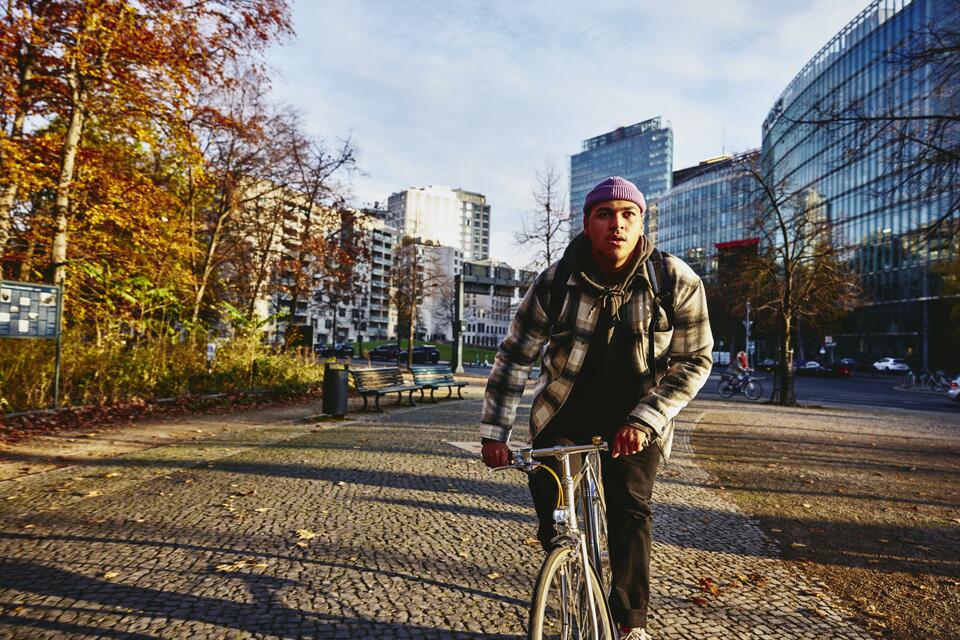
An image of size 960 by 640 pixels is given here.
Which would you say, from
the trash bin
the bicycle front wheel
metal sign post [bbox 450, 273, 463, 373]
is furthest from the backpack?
metal sign post [bbox 450, 273, 463, 373]

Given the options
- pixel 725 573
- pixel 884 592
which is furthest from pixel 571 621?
pixel 884 592

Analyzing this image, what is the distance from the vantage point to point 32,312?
920cm

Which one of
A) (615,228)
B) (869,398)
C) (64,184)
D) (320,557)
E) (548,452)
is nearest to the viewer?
(548,452)

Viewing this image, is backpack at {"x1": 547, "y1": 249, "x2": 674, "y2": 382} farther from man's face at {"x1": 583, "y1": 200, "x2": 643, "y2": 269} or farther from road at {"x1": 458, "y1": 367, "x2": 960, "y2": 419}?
road at {"x1": 458, "y1": 367, "x2": 960, "y2": 419}

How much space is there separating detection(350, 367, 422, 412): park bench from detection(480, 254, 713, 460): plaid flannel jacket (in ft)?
34.6

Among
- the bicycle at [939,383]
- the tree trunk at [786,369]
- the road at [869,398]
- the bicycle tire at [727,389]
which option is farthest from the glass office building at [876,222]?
the tree trunk at [786,369]

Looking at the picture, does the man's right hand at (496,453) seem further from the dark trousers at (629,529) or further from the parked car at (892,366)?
the parked car at (892,366)

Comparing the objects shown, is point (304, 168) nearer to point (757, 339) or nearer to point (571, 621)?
point (571, 621)

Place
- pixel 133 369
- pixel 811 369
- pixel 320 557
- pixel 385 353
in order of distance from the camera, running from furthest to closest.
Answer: pixel 385 353
pixel 811 369
pixel 133 369
pixel 320 557

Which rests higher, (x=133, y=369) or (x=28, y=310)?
(x=28, y=310)

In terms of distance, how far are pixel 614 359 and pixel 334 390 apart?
9.58m

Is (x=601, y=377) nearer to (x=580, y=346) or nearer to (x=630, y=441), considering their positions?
(x=580, y=346)

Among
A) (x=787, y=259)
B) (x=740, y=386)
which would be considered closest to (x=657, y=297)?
(x=787, y=259)

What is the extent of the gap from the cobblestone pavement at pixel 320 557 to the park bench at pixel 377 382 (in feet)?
19.3
